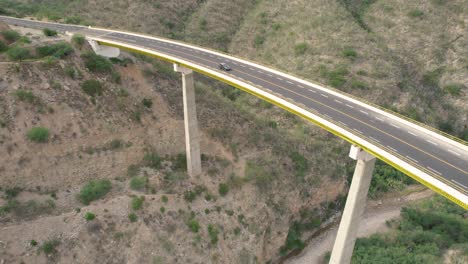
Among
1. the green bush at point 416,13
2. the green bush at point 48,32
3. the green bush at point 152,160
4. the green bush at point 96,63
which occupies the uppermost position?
the green bush at point 416,13

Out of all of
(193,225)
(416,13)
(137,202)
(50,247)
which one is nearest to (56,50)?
(137,202)

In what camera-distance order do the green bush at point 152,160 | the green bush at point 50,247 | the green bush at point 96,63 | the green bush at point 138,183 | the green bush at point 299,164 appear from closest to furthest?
1. the green bush at point 50,247
2. the green bush at point 138,183
3. the green bush at point 152,160
4. the green bush at point 96,63
5. the green bush at point 299,164

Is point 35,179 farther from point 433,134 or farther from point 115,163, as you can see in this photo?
point 433,134

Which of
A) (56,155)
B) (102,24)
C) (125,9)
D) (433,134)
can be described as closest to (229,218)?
(56,155)

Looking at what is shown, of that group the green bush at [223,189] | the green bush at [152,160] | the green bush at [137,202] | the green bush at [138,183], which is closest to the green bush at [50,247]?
the green bush at [137,202]

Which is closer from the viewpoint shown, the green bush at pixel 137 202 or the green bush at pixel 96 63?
the green bush at pixel 137 202

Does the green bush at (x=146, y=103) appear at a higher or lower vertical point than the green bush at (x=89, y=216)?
higher

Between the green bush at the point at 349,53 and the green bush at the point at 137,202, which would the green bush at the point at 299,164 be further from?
the green bush at the point at 349,53
